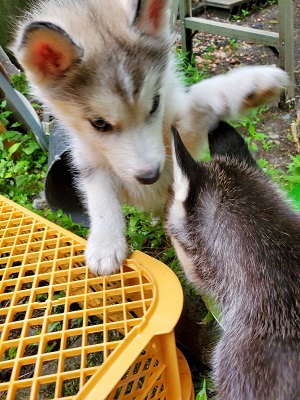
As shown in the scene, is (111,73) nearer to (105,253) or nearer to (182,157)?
(182,157)

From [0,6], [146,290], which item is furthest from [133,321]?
[0,6]

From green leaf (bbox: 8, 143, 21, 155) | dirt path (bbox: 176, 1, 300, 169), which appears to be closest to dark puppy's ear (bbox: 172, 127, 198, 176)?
dirt path (bbox: 176, 1, 300, 169)

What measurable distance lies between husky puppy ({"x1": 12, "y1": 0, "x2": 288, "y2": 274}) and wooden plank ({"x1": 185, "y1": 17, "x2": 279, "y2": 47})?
7.76 feet

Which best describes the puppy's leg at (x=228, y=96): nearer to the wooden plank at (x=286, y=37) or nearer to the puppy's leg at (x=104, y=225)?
the puppy's leg at (x=104, y=225)

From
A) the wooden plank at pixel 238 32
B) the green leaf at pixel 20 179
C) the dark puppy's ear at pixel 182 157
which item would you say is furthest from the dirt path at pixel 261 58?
the dark puppy's ear at pixel 182 157

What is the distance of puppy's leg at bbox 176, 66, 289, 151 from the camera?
274 centimetres

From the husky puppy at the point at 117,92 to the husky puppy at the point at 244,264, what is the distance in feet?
1.21

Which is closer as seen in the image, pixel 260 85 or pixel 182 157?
pixel 182 157

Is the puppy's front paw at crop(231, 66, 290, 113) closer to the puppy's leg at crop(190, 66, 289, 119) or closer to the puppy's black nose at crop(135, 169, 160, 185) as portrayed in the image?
the puppy's leg at crop(190, 66, 289, 119)

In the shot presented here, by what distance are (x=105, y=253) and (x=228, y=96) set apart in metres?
1.18

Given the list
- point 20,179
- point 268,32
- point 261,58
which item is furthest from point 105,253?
point 261,58

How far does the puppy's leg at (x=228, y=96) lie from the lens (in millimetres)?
2742

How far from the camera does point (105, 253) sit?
2.55 meters

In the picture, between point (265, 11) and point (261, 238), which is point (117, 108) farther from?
point (265, 11)
